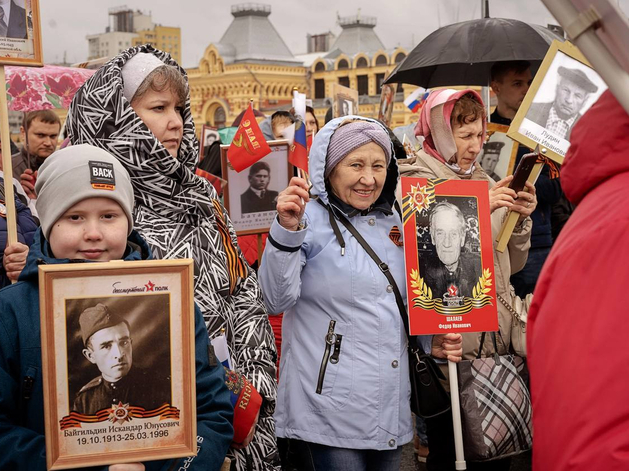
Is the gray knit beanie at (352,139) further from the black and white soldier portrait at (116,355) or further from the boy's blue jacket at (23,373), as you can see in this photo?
the black and white soldier portrait at (116,355)

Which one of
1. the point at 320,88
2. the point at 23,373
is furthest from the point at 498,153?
the point at 320,88

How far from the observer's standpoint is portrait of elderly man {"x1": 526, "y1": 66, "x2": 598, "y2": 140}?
12.8ft

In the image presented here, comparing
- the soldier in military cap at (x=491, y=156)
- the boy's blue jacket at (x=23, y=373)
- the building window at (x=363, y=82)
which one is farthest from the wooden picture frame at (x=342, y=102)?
the building window at (x=363, y=82)

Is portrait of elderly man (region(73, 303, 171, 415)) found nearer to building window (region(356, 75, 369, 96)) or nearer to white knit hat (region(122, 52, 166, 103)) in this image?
white knit hat (region(122, 52, 166, 103))

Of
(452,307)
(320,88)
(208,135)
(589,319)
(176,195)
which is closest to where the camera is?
(589,319)

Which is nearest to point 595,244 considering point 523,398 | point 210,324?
point 210,324

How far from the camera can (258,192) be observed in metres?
6.22

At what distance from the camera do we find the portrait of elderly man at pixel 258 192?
6.21m

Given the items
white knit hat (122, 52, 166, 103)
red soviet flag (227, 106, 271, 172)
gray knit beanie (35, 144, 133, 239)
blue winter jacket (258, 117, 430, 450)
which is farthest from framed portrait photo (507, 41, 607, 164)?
red soviet flag (227, 106, 271, 172)

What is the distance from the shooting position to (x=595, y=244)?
1434mm

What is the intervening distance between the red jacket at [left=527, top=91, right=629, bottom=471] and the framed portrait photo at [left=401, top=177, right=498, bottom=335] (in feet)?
6.24

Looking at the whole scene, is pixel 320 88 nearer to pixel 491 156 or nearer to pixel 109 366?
pixel 491 156

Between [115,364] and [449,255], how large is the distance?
183 cm

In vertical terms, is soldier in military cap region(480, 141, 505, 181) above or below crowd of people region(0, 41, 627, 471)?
above
